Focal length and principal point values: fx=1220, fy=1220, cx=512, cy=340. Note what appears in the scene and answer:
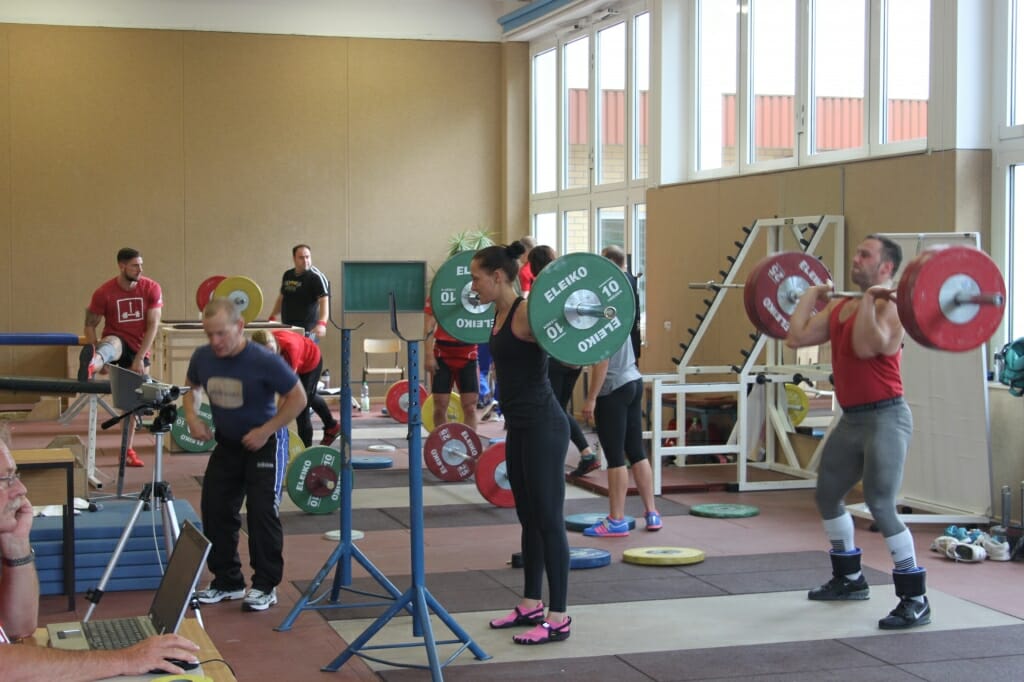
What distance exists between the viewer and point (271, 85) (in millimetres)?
12547

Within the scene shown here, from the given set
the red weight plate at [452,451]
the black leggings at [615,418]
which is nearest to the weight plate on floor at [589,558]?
the black leggings at [615,418]


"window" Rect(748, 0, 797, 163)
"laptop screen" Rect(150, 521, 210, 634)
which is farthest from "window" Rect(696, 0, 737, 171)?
"laptop screen" Rect(150, 521, 210, 634)

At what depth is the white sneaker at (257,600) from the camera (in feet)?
15.4

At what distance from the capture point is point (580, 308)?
13.5 ft

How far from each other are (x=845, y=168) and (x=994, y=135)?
1047 mm

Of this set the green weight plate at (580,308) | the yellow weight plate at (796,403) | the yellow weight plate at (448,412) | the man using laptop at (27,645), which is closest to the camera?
the man using laptop at (27,645)

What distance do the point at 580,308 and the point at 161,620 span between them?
2.06 metres

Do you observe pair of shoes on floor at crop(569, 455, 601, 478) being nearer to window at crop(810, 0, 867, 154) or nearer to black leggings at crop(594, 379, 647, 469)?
black leggings at crop(594, 379, 647, 469)

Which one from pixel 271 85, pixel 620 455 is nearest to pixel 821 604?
pixel 620 455

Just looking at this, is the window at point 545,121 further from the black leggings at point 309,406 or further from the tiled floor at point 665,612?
the tiled floor at point 665,612

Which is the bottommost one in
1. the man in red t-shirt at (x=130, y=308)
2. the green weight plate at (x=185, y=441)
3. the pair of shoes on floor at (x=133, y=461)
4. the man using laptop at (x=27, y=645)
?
the pair of shoes on floor at (x=133, y=461)

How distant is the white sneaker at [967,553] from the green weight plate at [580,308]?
2234 millimetres

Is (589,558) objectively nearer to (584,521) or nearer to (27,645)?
(584,521)

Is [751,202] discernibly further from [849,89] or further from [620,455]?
[620,455]
